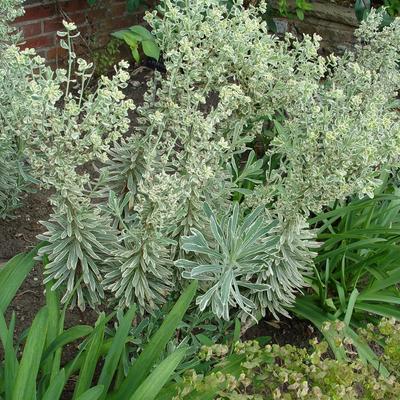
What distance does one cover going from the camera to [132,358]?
90.9 inches

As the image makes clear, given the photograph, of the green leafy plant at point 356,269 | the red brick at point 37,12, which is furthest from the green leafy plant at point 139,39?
the green leafy plant at point 356,269

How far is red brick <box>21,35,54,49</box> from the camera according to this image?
4.21 meters

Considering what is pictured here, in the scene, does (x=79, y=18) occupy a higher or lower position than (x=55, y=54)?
higher

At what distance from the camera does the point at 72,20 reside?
4402 mm

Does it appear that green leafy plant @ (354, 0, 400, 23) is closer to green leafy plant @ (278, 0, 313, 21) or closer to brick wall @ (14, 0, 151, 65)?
green leafy plant @ (278, 0, 313, 21)

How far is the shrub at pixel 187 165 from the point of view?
205 cm

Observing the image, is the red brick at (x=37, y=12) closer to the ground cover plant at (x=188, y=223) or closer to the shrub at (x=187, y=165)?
the ground cover plant at (x=188, y=223)

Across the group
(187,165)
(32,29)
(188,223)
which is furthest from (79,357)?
(32,29)

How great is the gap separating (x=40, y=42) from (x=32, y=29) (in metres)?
0.11

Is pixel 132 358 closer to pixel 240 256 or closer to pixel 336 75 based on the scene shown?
pixel 240 256

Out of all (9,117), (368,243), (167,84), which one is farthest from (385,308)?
(9,117)

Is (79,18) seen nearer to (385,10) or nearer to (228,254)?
(385,10)

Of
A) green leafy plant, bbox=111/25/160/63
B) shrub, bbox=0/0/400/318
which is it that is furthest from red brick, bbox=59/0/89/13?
shrub, bbox=0/0/400/318

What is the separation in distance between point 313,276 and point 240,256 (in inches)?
30.7
